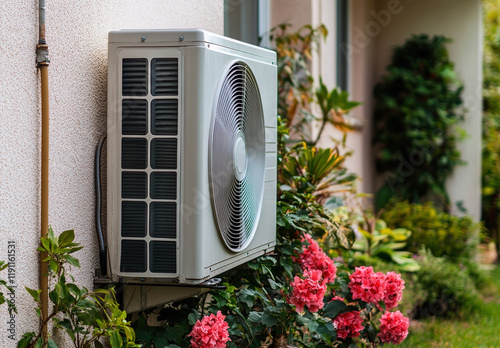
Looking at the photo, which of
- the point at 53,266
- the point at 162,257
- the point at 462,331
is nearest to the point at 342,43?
the point at 462,331

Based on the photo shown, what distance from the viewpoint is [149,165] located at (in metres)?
1.77

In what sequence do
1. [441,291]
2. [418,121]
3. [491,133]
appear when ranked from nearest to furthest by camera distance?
[441,291] → [418,121] → [491,133]

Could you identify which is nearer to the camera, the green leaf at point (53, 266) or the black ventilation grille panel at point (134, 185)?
the green leaf at point (53, 266)

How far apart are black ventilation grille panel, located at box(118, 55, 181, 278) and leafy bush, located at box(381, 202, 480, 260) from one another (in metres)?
4.22

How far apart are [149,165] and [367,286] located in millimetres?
1035

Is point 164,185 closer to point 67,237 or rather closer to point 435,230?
point 67,237

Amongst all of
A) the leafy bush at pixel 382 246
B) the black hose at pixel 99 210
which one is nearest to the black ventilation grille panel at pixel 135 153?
the black hose at pixel 99 210

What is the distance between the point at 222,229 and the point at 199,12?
1218 mm

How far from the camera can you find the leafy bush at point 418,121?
6.72 metres

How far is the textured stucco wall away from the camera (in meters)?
1.45

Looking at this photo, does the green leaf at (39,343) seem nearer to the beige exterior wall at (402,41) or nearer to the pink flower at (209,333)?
the pink flower at (209,333)

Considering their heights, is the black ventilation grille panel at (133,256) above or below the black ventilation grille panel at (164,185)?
below

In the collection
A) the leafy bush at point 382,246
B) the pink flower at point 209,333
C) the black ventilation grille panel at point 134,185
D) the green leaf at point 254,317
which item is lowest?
the leafy bush at point 382,246

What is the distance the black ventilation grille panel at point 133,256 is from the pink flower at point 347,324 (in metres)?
0.91
